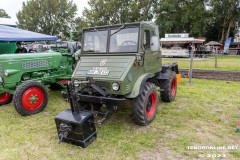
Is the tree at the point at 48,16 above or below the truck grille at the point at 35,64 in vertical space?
above

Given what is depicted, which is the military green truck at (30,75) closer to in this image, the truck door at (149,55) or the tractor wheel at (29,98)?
the tractor wheel at (29,98)

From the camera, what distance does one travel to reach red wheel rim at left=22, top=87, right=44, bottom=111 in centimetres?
450

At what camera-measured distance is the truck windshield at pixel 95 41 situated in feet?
13.5

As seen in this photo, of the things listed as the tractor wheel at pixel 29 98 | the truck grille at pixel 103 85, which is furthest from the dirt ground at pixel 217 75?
the tractor wheel at pixel 29 98

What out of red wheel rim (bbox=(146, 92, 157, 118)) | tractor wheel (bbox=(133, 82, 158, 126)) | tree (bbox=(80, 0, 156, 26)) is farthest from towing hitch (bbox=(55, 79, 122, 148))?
tree (bbox=(80, 0, 156, 26))

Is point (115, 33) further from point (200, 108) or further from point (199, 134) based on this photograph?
point (200, 108)

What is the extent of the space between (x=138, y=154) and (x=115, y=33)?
231cm

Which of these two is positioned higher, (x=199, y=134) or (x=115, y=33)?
(x=115, y=33)

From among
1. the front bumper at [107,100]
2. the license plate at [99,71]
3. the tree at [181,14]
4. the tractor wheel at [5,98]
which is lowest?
the tractor wheel at [5,98]

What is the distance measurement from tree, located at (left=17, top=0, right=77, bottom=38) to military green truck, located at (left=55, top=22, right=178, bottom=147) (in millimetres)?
35030

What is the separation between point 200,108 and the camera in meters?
4.88

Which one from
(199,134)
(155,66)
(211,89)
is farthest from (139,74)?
(211,89)

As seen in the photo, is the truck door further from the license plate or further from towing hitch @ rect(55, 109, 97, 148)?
towing hitch @ rect(55, 109, 97, 148)

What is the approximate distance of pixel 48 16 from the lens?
3781 cm
